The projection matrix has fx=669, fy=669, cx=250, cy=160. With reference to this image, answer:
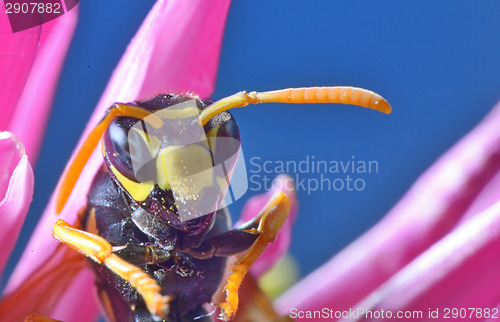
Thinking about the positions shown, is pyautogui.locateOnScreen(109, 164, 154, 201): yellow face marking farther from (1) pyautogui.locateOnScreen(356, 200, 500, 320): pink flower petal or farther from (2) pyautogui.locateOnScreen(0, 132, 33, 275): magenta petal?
(1) pyautogui.locateOnScreen(356, 200, 500, 320): pink flower petal

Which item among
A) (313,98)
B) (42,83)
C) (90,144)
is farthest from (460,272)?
(42,83)

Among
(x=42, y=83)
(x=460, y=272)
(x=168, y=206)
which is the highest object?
(x=42, y=83)

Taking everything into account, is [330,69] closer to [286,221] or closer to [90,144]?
[286,221]

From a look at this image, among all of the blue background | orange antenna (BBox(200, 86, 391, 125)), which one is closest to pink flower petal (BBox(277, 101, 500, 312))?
the blue background

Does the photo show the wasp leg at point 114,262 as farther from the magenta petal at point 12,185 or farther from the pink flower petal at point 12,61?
the pink flower petal at point 12,61

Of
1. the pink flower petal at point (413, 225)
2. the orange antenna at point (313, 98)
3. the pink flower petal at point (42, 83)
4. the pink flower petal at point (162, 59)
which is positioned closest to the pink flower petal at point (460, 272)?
the pink flower petal at point (413, 225)

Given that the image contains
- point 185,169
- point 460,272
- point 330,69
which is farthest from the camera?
point 330,69

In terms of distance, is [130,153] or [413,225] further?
[413,225]

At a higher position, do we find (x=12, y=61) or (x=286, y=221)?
(x=12, y=61)

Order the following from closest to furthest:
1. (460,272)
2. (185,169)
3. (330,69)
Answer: (185,169)
(460,272)
(330,69)
